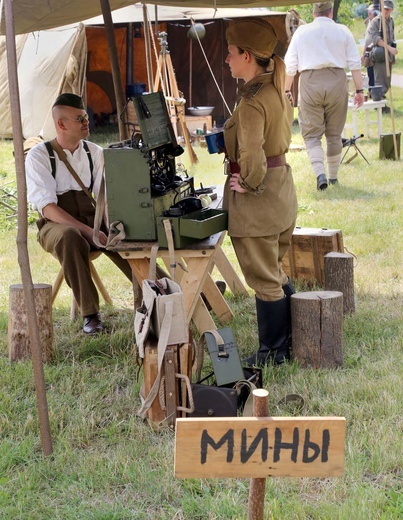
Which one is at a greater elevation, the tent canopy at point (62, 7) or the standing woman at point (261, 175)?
the tent canopy at point (62, 7)

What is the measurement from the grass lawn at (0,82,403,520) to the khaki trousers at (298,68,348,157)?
3.25 m

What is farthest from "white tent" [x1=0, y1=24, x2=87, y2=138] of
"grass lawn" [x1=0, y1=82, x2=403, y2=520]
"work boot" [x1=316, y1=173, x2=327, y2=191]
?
"grass lawn" [x1=0, y1=82, x2=403, y2=520]

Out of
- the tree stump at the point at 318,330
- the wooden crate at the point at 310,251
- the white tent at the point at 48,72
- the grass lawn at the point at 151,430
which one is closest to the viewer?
the grass lawn at the point at 151,430

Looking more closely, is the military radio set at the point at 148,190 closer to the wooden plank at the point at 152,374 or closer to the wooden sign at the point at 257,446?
the wooden plank at the point at 152,374

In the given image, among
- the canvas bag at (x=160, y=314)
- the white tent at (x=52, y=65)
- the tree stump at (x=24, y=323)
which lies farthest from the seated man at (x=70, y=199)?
the white tent at (x=52, y=65)

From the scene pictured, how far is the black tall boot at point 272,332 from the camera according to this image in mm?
4570

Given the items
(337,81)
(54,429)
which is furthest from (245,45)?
(337,81)

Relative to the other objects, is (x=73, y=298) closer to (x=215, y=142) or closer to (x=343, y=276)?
(x=215, y=142)

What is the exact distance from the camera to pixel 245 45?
4.14 m

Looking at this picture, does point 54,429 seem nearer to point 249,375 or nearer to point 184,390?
point 184,390

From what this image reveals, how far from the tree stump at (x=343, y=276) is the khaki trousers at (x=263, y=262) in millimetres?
909

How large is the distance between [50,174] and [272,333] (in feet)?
5.78

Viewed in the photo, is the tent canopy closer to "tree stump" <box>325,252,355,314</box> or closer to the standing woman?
the standing woman

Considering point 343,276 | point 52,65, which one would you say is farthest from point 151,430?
point 52,65
